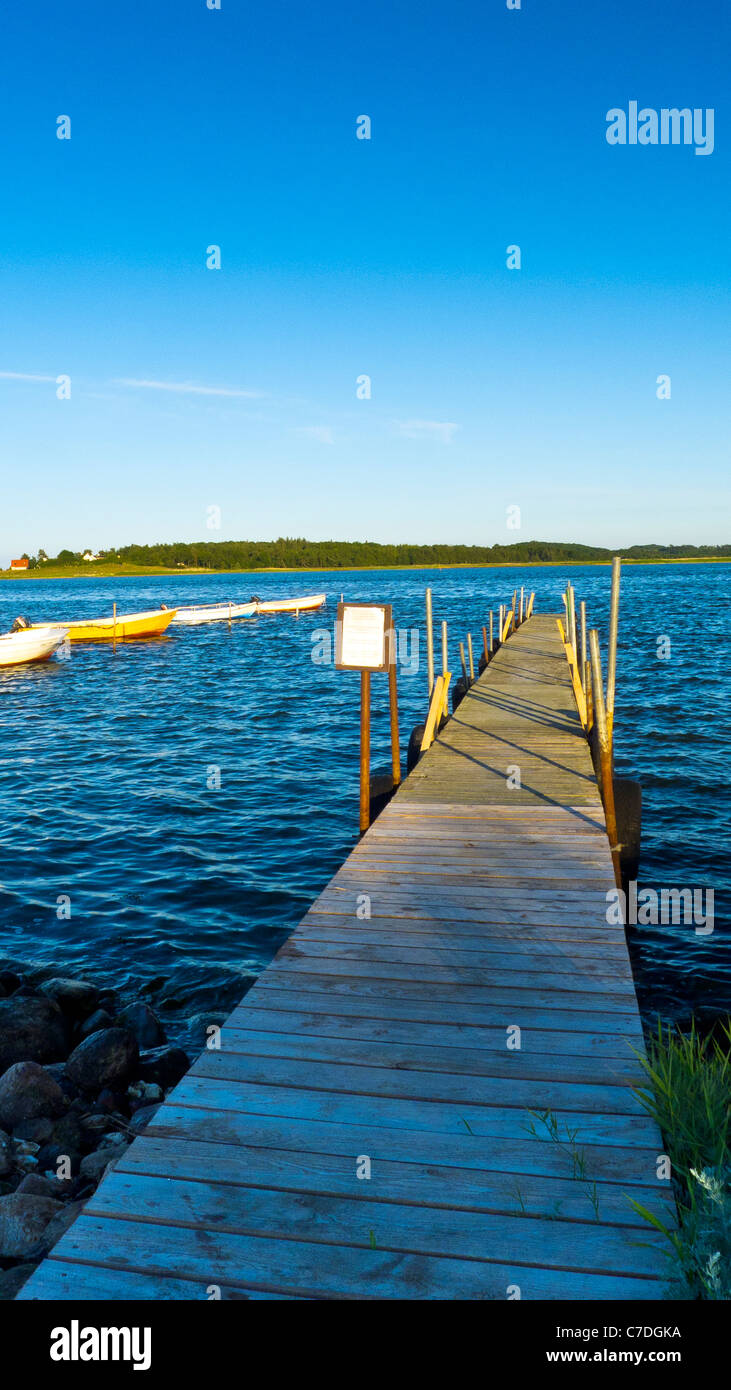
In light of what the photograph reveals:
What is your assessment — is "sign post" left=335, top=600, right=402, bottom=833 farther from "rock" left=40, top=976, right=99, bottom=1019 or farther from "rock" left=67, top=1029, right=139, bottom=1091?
"rock" left=67, top=1029, right=139, bottom=1091

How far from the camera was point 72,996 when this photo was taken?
7941 mm

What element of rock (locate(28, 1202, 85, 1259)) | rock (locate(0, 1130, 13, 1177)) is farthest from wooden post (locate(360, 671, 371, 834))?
rock (locate(28, 1202, 85, 1259))

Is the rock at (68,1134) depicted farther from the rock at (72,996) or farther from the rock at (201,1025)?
the rock at (72,996)

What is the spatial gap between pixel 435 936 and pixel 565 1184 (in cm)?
254

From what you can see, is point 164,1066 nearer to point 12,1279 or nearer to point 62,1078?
point 62,1078

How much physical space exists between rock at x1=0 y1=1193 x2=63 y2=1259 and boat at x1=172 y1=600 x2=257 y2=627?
53.0 m

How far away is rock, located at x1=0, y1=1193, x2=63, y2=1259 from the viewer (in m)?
4.55

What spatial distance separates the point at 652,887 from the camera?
35.3ft

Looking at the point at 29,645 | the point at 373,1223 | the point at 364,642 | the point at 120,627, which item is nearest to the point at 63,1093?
the point at 373,1223

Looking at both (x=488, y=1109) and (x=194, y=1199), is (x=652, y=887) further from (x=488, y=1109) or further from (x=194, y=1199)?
(x=194, y=1199)

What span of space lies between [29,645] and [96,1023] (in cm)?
3048

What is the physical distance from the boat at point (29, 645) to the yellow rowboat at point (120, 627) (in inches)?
234

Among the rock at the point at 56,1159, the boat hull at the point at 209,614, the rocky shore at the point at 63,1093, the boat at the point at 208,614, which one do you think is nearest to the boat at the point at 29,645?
the boat at the point at 208,614
